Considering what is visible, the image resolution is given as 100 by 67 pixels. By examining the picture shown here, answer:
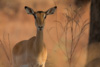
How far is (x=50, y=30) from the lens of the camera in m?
3.57

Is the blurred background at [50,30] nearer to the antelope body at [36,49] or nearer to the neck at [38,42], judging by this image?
the antelope body at [36,49]

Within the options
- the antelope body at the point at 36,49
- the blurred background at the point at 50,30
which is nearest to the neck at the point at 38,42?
the antelope body at the point at 36,49

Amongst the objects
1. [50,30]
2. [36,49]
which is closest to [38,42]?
[36,49]

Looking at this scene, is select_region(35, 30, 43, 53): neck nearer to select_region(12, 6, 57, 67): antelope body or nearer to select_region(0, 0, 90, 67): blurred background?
select_region(12, 6, 57, 67): antelope body

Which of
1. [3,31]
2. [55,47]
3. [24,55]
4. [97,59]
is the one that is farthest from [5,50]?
[97,59]

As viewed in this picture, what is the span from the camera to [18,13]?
3.61 m

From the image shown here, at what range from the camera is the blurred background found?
3551 mm

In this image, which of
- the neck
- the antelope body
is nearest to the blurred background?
the antelope body

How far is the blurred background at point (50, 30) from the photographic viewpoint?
3.55m

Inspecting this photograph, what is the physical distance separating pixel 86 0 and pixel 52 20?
2.24ft

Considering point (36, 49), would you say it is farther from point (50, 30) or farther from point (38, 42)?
point (50, 30)

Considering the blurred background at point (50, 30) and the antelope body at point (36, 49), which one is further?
the blurred background at point (50, 30)

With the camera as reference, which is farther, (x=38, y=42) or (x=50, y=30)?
(x=50, y=30)

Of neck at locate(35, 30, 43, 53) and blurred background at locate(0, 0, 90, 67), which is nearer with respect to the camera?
neck at locate(35, 30, 43, 53)
